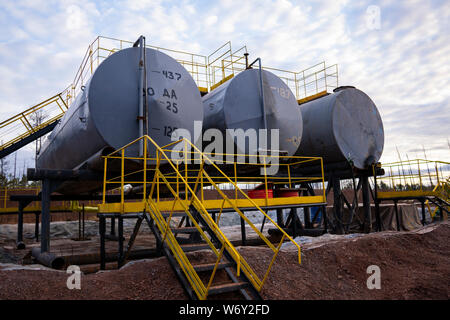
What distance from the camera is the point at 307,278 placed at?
21.2ft

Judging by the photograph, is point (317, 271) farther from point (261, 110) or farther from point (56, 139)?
point (56, 139)

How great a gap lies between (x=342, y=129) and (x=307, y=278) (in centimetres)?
905

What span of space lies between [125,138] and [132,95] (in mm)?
1119

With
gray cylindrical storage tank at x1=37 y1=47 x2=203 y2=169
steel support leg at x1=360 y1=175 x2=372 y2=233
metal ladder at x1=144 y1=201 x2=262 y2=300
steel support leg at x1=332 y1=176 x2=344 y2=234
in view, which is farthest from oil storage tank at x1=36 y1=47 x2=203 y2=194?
steel support leg at x1=360 y1=175 x2=372 y2=233

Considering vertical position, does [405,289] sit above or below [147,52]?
below

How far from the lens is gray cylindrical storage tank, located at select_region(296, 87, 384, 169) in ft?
45.8

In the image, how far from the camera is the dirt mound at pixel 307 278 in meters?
5.45

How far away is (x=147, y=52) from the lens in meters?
9.22

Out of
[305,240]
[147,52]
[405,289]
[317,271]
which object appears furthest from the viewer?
[305,240]

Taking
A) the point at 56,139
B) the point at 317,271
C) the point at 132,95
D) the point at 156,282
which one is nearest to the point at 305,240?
the point at 317,271

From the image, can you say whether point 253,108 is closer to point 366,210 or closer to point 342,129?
point 342,129

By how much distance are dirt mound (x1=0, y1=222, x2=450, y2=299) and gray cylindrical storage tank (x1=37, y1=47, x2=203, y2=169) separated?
11.1ft

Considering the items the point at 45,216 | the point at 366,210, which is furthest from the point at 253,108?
the point at 366,210

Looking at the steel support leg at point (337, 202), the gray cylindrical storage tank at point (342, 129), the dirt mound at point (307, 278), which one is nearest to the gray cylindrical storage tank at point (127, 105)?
the dirt mound at point (307, 278)
